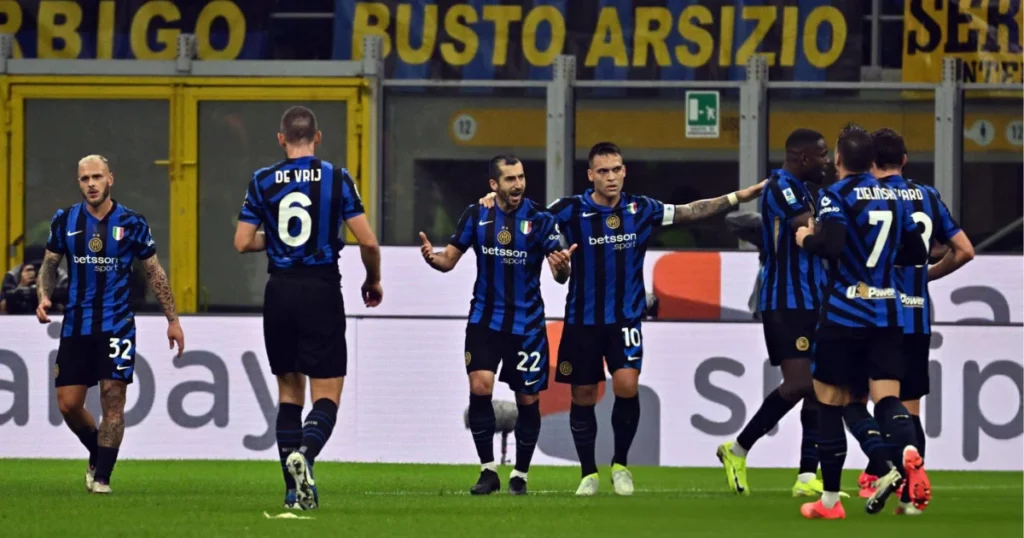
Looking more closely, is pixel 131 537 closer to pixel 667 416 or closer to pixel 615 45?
pixel 667 416

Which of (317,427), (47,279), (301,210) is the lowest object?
(317,427)

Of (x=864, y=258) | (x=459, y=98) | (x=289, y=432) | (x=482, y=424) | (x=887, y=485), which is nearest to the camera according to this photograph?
(x=887, y=485)

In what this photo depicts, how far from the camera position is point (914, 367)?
877 cm

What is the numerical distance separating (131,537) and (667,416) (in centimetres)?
619

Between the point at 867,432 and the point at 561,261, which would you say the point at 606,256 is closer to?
the point at 561,261

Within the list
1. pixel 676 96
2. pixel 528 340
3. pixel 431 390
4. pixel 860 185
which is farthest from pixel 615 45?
pixel 860 185

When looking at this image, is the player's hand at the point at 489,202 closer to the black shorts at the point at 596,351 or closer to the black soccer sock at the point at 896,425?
the black shorts at the point at 596,351

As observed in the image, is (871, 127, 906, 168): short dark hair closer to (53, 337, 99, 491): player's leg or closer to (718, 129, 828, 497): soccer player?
(718, 129, 828, 497): soccer player

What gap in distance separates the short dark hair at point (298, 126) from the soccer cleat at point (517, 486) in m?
2.34

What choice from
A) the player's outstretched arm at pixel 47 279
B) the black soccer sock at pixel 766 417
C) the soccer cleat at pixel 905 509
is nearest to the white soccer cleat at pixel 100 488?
the player's outstretched arm at pixel 47 279

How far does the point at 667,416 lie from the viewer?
1302 centimetres

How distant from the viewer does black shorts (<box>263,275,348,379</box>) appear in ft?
27.6

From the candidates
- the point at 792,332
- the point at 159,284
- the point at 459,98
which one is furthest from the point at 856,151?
the point at 459,98

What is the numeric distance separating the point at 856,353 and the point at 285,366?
8.03ft
